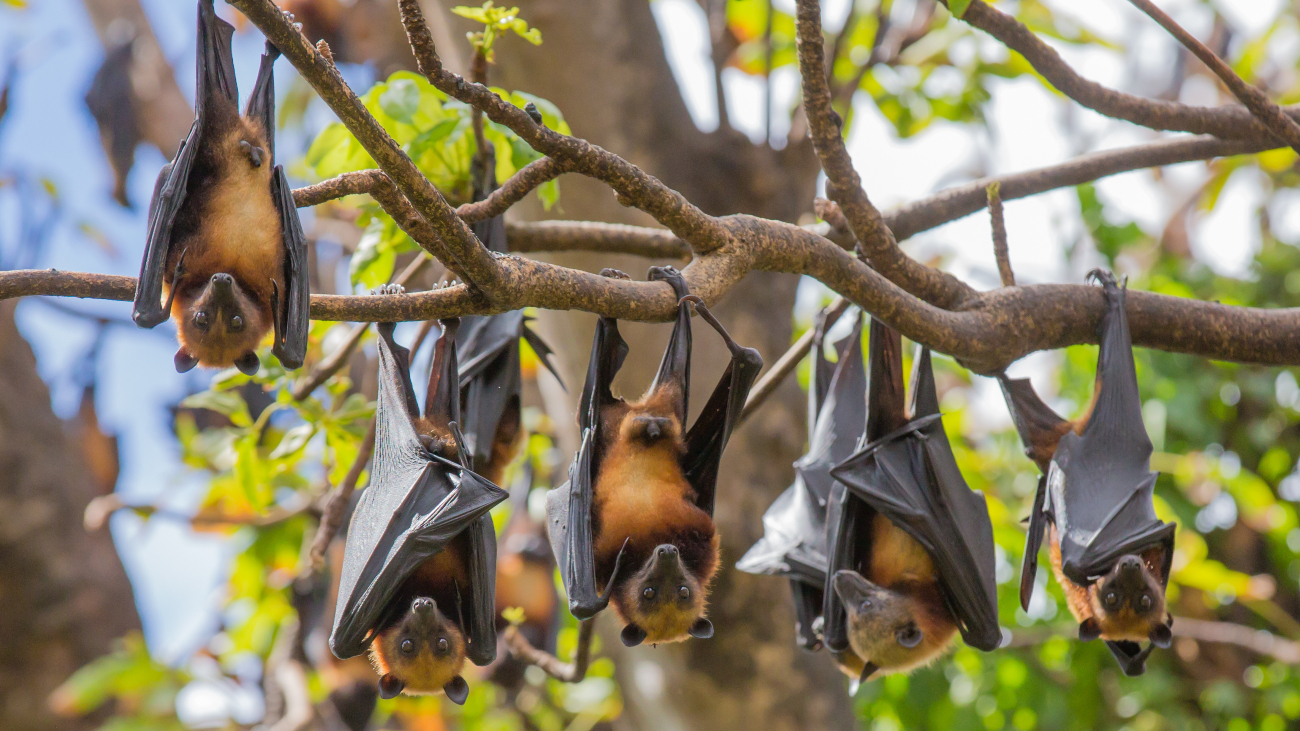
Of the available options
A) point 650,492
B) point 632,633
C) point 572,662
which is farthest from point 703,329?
point 632,633

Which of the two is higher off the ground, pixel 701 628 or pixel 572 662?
pixel 701 628

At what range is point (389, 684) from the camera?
2.72m

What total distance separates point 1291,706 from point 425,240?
655 cm

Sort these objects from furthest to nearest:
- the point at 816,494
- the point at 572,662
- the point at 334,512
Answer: the point at 572,662 → the point at 816,494 → the point at 334,512

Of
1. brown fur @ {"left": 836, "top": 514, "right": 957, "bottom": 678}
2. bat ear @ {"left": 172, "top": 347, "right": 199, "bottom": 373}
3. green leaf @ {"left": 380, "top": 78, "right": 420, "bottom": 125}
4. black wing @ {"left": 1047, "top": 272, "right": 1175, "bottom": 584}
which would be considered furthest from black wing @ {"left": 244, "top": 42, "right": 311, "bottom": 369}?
black wing @ {"left": 1047, "top": 272, "right": 1175, "bottom": 584}

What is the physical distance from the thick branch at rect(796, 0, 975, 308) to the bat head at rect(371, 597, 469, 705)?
5.34 ft

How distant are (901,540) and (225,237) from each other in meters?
2.43

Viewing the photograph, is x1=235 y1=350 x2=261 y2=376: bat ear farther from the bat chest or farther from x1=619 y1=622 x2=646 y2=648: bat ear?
the bat chest

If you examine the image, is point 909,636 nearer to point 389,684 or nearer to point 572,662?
point 572,662

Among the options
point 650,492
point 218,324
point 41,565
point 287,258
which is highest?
point 287,258

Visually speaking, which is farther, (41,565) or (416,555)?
(41,565)

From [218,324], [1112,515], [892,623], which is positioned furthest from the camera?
[892,623]

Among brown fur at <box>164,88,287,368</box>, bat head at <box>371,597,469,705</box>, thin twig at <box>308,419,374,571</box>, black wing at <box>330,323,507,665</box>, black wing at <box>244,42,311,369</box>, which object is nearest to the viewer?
black wing at <box>244,42,311,369</box>

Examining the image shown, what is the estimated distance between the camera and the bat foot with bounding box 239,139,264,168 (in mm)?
2537
